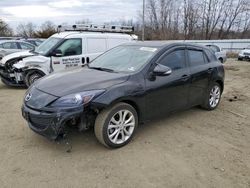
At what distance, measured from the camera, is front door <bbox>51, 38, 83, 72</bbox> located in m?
7.77

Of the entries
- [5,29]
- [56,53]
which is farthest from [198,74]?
[5,29]

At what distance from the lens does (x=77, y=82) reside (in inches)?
148

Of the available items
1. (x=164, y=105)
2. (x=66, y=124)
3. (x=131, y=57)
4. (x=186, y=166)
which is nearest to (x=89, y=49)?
(x=131, y=57)

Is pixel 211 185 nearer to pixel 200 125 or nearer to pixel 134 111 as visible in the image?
pixel 134 111

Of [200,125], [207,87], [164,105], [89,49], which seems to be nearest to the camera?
[164,105]

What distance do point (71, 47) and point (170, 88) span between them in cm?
455

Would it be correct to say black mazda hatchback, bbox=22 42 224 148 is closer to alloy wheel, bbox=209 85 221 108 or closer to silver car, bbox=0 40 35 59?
alloy wheel, bbox=209 85 221 108

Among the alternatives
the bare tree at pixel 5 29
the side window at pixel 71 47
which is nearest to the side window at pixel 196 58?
the side window at pixel 71 47

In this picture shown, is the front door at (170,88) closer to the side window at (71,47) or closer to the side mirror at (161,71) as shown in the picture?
the side mirror at (161,71)

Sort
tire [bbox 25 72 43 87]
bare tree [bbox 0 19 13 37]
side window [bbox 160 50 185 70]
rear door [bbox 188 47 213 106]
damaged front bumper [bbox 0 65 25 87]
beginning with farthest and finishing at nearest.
A: 1. bare tree [bbox 0 19 13 37]
2. damaged front bumper [bbox 0 65 25 87]
3. tire [bbox 25 72 43 87]
4. rear door [bbox 188 47 213 106]
5. side window [bbox 160 50 185 70]

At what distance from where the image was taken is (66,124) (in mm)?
3527

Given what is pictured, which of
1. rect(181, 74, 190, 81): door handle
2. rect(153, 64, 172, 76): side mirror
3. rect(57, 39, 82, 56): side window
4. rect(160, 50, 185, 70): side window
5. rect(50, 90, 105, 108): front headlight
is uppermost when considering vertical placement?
rect(57, 39, 82, 56): side window

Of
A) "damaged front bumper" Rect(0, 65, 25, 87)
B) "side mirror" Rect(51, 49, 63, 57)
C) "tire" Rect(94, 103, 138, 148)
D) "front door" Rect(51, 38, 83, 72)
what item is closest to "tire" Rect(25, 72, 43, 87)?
"damaged front bumper" Rect(0, 65, 25, 87)

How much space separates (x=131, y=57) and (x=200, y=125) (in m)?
1.89
